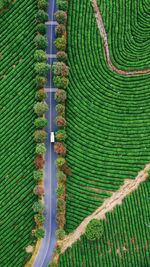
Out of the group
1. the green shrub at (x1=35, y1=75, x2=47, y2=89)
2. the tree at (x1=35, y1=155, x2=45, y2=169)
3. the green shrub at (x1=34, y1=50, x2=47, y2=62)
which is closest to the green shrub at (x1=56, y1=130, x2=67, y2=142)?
the tree at (x1=35, y1=155, x2=45, y2=169)

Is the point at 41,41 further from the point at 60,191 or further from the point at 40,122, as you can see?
the point at 60,191

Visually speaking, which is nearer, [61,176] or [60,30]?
[61,176]

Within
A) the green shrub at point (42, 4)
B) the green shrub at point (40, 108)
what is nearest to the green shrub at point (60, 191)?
the green shrub at point (40, 108)

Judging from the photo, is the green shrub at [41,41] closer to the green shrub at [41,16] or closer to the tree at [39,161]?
the green shrub at [41,16]

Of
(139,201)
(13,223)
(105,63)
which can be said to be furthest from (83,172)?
(105,63)

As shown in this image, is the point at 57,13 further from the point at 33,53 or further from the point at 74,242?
the point at 74,242

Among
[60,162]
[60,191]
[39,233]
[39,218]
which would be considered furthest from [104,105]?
[39,233]
